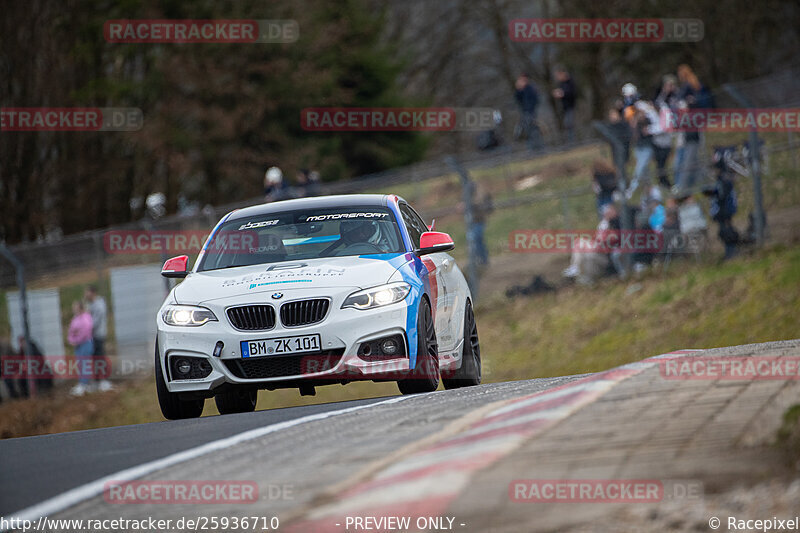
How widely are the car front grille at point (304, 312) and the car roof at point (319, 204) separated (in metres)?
1.73

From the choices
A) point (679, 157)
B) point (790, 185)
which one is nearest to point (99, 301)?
point (679, 157)

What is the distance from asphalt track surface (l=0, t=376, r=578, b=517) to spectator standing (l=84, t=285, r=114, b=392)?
1269cm

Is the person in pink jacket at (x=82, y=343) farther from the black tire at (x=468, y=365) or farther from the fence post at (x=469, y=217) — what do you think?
the black tire at (x=468, y=365)

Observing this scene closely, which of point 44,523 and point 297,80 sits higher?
point 297,80

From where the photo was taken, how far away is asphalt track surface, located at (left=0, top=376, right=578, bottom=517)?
575 centimetres

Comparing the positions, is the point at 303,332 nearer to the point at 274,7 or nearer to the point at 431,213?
the point at 431,213

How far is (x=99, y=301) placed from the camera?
2211cm

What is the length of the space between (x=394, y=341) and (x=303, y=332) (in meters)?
0.66

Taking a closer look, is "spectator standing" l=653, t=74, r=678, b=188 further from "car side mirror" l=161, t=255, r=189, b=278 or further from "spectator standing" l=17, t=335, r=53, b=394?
"car side mirror" l=161, t=255, r=189, b=278
